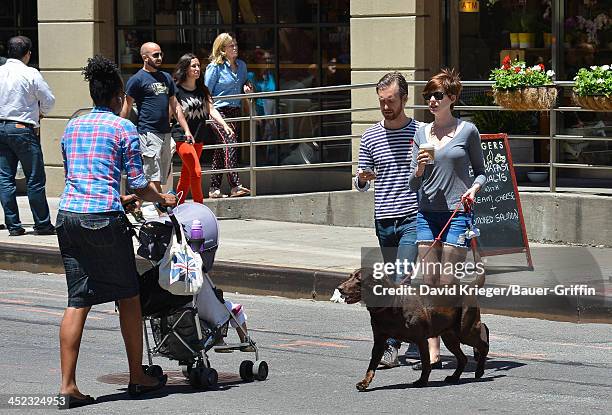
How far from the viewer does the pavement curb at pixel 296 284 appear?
34.3 ft

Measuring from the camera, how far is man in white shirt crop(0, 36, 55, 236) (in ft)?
46.5

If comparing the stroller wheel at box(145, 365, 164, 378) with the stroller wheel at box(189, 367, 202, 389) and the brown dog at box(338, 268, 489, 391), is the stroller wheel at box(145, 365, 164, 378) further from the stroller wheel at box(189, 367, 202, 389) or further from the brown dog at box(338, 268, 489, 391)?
the brown dog at box(338, 268, 489, 391)

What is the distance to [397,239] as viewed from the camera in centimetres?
875

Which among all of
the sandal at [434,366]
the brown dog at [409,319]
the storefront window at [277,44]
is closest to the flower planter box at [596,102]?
the storefront window at [277,44]

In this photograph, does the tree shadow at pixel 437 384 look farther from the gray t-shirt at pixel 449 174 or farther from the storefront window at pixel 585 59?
the storefront window at pixel 585 59

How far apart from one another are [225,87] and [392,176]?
303 inches

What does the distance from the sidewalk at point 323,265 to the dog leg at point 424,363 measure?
277cm

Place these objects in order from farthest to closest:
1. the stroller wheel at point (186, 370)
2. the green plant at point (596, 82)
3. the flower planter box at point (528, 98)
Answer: the flower planter box at point (528, 98)
the green plant at point (596, 82)
the stroller wheel at point (186, 370)

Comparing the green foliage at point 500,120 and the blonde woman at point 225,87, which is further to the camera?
the blonde woman at point 225,87

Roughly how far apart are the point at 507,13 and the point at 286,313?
267 inches

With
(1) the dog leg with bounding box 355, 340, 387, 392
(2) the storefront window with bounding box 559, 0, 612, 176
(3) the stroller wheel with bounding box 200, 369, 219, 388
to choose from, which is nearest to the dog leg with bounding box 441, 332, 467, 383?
(1) the dog leg with bounding box 355, 340, 387, 392

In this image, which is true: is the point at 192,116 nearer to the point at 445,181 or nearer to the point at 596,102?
the point at 596,102

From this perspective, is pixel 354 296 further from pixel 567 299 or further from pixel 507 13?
pixel 507 13

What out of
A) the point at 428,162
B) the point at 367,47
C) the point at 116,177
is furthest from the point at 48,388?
the point at 367,47
